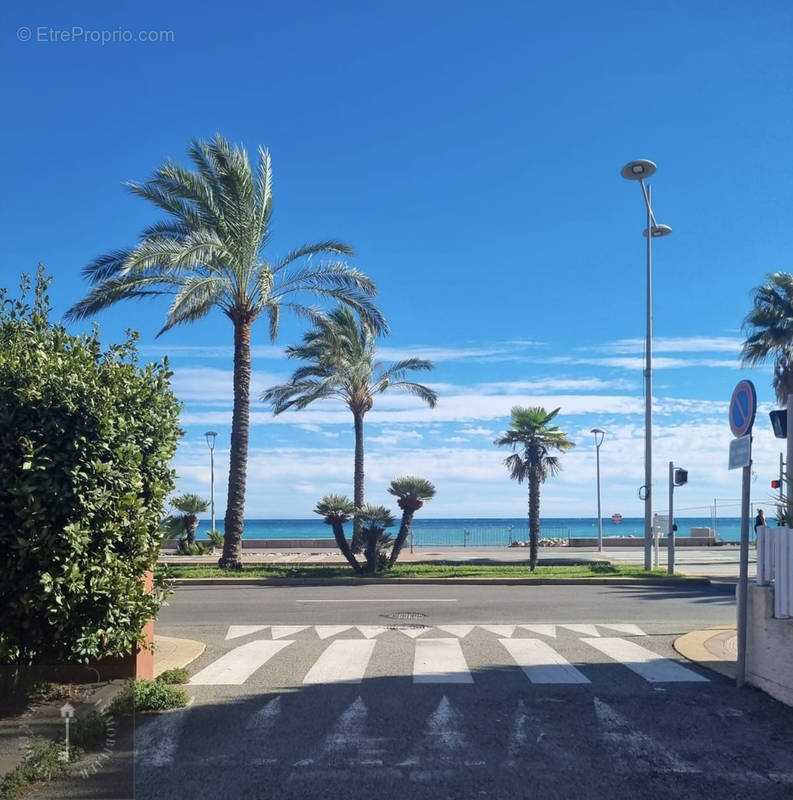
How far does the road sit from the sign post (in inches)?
18.3

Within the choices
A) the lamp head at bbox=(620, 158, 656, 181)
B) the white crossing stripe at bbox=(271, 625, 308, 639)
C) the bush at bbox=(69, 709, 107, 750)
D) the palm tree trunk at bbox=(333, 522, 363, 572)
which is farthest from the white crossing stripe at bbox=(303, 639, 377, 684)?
the lamp head at bbox=(620, 158, 656, 181)

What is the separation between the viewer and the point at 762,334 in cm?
2945

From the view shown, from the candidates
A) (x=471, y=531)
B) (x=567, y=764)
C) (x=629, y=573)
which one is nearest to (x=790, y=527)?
(x=567, y=764)

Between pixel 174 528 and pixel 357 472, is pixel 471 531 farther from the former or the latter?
pixel 174 528

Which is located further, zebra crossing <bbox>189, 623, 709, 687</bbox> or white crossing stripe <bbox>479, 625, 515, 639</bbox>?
white crossing stripe <bbox>479, 625, 515, 639</bbox>

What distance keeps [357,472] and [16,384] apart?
81.8ft

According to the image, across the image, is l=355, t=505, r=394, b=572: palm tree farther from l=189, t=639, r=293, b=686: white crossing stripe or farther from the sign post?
the sign post

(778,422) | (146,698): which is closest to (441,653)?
(146,698)

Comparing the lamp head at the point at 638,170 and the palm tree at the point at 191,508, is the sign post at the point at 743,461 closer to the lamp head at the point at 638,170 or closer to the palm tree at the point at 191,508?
the lamp head at the point at 638,170

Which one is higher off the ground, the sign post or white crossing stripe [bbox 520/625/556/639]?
the sign post

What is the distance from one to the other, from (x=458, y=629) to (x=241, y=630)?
319 cm

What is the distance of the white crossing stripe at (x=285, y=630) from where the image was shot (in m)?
12.2

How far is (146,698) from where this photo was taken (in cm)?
738

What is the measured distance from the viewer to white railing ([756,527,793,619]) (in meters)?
7.67
